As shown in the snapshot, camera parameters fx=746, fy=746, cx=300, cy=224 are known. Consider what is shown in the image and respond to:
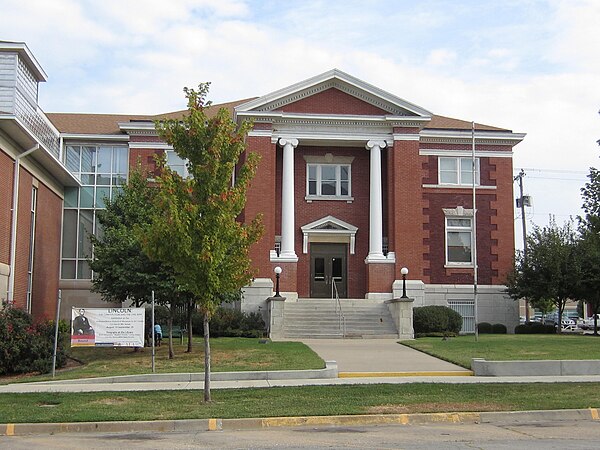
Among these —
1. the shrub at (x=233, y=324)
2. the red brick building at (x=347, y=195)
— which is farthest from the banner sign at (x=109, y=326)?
the red brick building at (x=347, y=195)

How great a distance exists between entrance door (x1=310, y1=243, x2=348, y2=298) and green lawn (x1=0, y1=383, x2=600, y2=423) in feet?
69.5

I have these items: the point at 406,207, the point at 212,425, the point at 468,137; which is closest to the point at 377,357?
the point at 212,425

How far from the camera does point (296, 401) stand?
14820 mm

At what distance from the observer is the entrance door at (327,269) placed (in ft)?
124

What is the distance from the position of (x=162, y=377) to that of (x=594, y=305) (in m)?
28.2

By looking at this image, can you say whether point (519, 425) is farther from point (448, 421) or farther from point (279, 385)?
point (279, 385)

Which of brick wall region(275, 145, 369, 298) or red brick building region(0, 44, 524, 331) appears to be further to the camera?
brick wall region(275, 145, 369, 298)

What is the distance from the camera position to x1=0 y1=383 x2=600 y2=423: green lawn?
13578 mm

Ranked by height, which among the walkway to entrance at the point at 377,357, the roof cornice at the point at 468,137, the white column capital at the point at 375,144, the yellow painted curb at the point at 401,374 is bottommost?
the yellow painted curb at the point at 401,374

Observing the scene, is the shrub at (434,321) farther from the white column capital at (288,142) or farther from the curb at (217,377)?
the curb at (217,377)

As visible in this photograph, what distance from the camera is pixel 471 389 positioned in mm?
16156

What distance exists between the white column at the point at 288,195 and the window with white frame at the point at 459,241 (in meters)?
8.89

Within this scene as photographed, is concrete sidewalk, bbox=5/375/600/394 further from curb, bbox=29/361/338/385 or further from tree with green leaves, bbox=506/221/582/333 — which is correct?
tree with green leaves, bbox=506/221/582/333

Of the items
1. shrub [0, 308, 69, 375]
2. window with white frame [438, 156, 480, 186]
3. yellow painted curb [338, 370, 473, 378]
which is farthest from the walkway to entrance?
window with white frame [438, 156, 480, 186]
